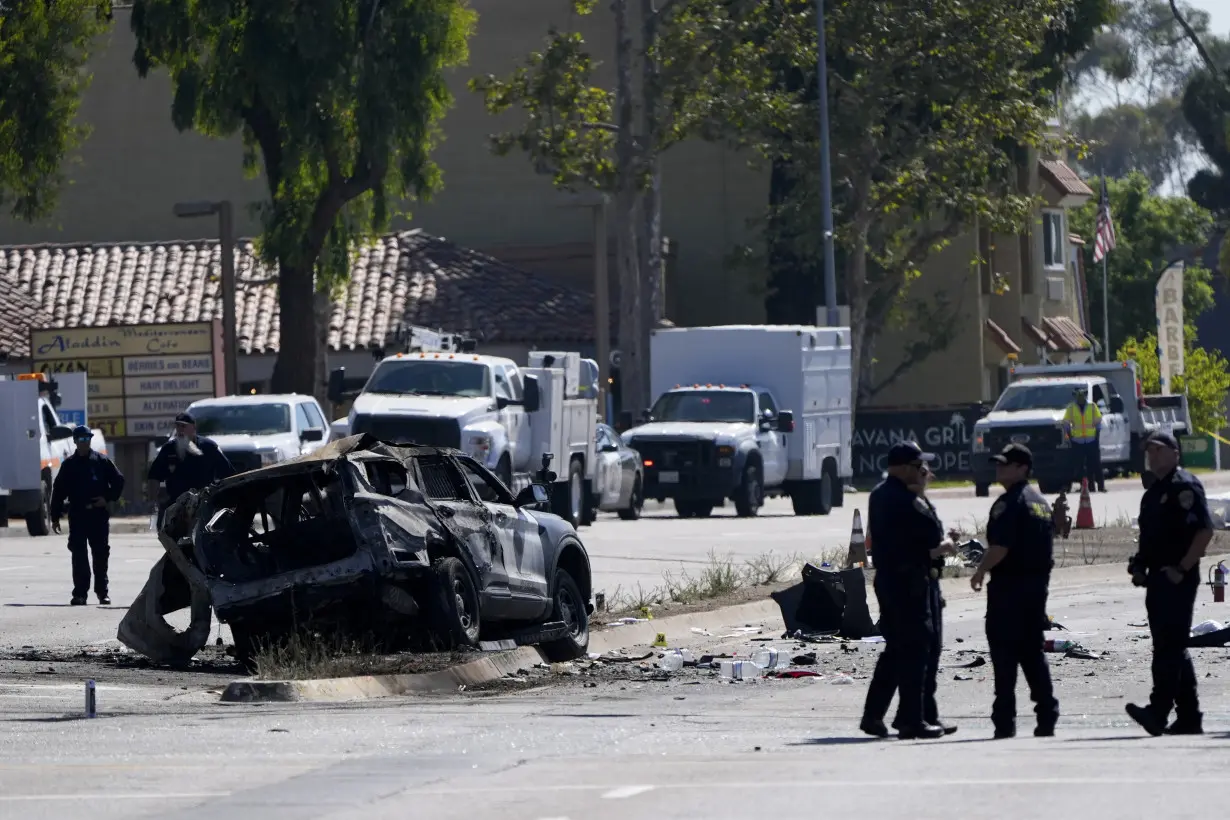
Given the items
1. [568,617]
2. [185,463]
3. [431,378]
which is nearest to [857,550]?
[568,617]

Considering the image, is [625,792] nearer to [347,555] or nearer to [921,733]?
[921,733]

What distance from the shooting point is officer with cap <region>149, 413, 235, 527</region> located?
19.9 meters

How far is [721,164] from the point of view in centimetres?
5612

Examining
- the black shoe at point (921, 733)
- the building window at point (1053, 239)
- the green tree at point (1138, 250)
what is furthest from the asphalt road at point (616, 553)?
the green tree at point (1138, 250)

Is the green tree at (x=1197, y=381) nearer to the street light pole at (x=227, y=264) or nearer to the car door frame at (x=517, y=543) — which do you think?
the street light pole at (x=227, y=264)

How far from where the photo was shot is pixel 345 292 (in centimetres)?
5216

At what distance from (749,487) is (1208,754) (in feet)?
79.0

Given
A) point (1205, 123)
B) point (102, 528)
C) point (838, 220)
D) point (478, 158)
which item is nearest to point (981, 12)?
point (838, 220)

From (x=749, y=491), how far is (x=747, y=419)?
1.22 m

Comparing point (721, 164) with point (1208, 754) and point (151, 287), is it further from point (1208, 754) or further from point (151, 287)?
point (1208, 754)

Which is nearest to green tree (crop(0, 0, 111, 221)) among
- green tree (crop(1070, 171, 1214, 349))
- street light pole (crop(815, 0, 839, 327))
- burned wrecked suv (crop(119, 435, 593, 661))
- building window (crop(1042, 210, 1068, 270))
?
street light pole (crop(815, 0, 839, 327))

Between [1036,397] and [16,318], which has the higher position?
[16,318]

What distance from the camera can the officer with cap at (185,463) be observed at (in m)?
19.9

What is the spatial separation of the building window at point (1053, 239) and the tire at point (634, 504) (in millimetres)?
30519
